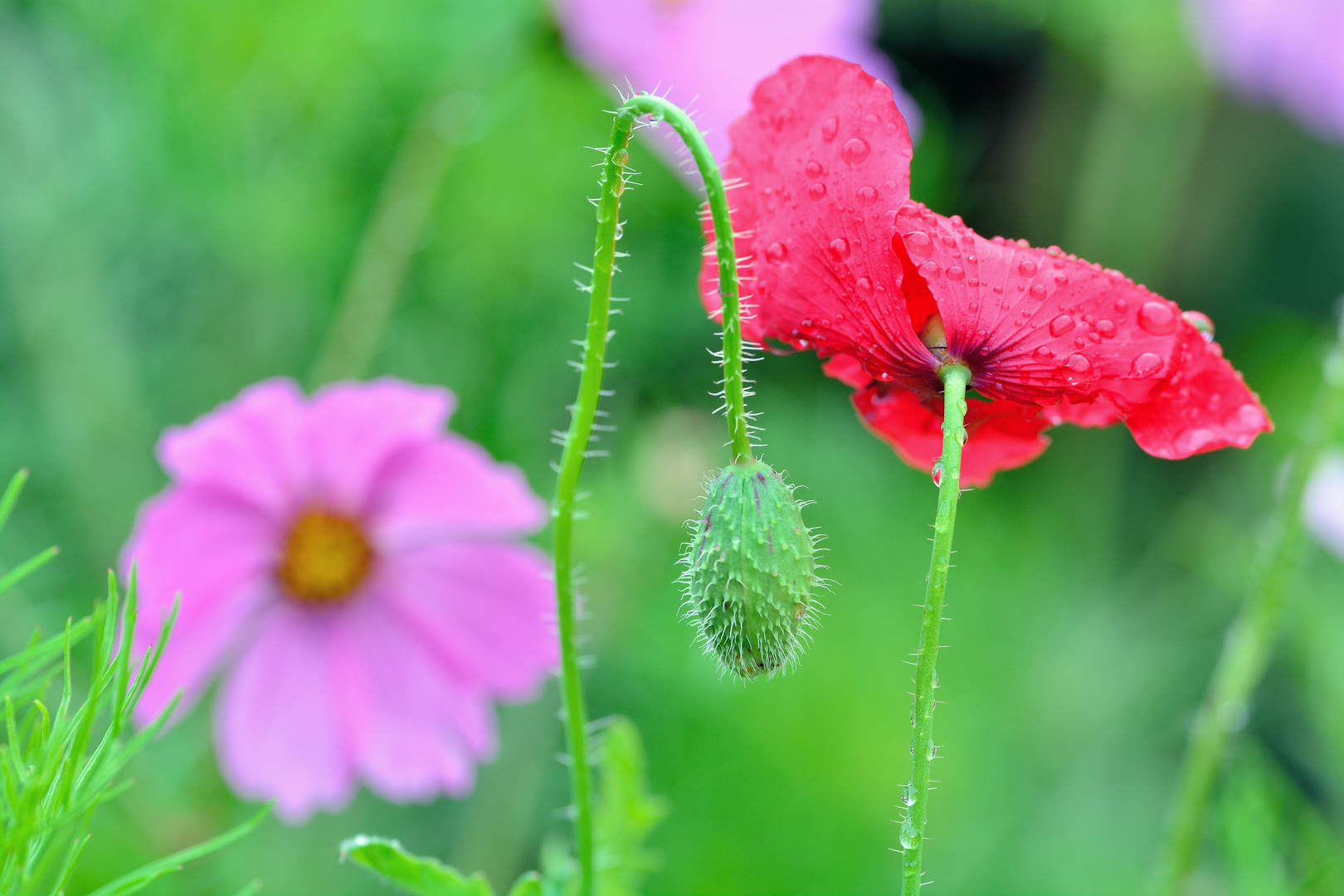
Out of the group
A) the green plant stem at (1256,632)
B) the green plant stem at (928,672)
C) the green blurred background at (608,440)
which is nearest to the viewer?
the green plant stem at (928,672)

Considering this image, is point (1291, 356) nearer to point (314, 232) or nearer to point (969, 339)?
point (314, 232)

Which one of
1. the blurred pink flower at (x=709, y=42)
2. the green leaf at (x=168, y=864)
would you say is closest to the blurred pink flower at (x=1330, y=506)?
the blurred pink flower at (x=709, y=42)

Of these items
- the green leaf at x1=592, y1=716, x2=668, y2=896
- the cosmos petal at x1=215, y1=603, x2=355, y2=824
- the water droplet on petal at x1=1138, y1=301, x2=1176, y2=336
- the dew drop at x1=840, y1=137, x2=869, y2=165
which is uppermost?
the dew drop at x1=840, y1=137, x2=869, y2=165

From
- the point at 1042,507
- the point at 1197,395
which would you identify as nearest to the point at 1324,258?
the point at 1042,507

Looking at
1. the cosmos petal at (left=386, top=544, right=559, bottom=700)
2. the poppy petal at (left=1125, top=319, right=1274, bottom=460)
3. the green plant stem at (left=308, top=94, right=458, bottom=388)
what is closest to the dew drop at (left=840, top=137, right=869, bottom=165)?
the poppy petal at (left=1125, top=319, right=1274, bottom=460)

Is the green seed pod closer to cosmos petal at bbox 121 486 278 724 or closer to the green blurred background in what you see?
cosmos petal at bbox 121 486 278 724

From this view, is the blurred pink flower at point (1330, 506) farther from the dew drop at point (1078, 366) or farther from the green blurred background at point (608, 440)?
the dew drop at point (1078, 366)
